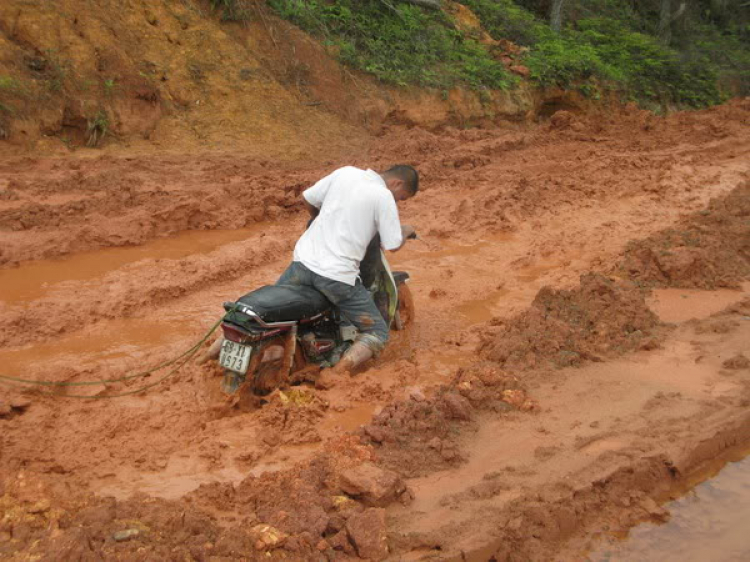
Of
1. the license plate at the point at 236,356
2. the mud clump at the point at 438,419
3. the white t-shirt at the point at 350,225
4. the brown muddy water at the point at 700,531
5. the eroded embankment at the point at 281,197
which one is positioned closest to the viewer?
the brown muddy water at the point at 700,531

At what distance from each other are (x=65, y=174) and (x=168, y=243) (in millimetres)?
1853

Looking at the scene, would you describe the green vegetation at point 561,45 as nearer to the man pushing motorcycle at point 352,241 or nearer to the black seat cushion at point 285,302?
the man pushing motorcycle at point 352,241

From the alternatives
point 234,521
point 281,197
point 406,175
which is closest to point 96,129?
point 281,197

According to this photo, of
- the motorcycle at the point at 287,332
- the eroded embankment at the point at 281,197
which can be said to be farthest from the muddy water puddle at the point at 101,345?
the motorcycle at the point at 287,332

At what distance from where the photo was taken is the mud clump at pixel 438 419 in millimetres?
3889

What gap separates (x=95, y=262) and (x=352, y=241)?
3.22 meters

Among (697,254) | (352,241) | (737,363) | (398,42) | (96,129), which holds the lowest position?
(96,129)

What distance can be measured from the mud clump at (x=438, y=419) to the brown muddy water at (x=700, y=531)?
0.98m

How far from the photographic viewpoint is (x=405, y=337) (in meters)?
5.74

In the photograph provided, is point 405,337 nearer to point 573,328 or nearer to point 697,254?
point 573,328

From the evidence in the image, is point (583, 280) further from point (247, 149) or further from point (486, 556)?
point (247, 149)

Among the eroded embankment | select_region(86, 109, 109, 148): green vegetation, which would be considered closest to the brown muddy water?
the eroded embankment

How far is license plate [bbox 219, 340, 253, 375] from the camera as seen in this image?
13.9 ft

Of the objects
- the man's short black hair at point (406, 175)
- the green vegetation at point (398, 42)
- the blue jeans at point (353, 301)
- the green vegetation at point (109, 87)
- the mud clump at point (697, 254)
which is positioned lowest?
the blue jeans at point (353, 301)
